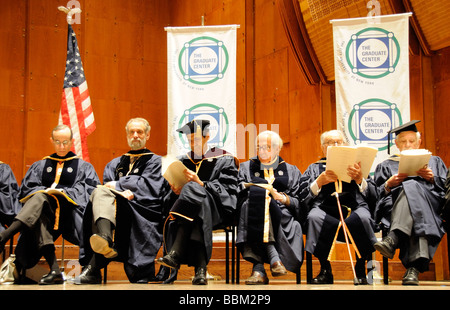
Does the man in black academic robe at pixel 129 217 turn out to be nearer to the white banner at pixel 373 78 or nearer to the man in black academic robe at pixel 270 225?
the man in black academic robe at pixel 270 225

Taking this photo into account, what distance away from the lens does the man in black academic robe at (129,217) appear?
12.9ft

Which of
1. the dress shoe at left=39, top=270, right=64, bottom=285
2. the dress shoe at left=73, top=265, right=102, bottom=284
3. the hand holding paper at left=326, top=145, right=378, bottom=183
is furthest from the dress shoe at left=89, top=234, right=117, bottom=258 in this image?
the hand holding paper at left=326, top=145, right=378, bottom=183

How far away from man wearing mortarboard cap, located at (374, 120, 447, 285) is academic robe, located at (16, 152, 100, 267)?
87.9 inches

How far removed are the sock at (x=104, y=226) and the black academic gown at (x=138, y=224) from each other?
216mm

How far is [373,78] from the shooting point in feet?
17.6

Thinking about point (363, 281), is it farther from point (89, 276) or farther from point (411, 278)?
point (89, 276)

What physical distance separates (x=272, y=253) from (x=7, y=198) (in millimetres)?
2213

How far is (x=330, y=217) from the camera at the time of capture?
4.01 meters

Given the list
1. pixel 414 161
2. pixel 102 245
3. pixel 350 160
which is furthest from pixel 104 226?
pixel 414 161

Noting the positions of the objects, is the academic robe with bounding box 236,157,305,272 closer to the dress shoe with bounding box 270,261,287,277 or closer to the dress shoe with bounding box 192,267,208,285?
the dress shoe with bounding box 270,261,287,277

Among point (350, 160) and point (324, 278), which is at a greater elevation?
point (350, 160)

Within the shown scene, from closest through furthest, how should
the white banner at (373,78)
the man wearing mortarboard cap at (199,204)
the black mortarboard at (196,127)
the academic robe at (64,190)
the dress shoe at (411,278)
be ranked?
the dress shoe at (411,278), the man wearing mortarboard cap at (199,204), the academic robe at (64,190), the black mortarboard at (196,127), the white banner at (373,78)

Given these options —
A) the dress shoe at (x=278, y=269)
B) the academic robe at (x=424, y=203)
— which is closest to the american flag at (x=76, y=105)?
the dress shoe at (x=278, y=269)

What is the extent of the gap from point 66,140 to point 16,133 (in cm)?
342
